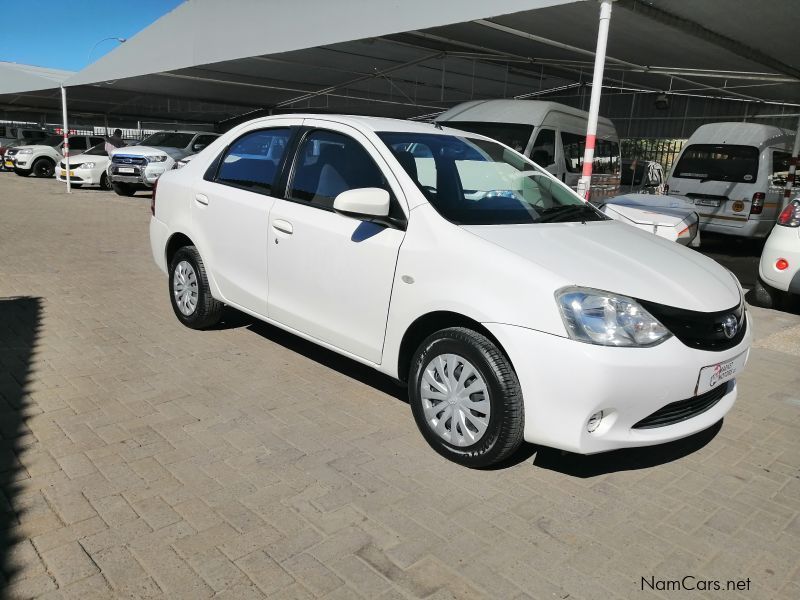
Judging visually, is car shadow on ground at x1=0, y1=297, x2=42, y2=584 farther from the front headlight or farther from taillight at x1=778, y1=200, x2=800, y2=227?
taillight at x1=778, y1=200, x2=800, y2=227

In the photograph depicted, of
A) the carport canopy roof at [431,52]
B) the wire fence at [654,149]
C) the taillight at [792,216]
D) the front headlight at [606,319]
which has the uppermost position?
the carport canopy roof at [431,52]

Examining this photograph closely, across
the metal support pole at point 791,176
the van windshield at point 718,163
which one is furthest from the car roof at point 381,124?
the metal support pole at point 791,176

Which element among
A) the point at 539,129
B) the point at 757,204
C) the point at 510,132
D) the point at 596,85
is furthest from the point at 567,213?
the point at 757,204

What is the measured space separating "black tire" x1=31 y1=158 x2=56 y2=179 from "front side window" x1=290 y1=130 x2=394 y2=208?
74.8 ft

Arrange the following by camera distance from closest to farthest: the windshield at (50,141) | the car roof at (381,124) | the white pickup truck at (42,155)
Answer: the car roof at (381,124)
the white pickup truck at (42,155)
the windshield at (50,141)

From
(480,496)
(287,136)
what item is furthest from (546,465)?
(287,136)

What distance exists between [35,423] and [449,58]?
13.7 metres

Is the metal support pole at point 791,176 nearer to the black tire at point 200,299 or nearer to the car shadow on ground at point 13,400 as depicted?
the black tire at point 200,299

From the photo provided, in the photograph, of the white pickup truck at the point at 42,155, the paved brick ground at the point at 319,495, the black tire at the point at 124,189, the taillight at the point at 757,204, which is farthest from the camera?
the white pickup truck at the point at 42,155

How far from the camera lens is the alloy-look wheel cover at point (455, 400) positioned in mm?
3078

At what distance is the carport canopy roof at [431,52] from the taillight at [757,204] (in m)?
2.27

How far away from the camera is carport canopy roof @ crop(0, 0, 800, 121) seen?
8.37m

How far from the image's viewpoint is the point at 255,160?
4523 millimetres

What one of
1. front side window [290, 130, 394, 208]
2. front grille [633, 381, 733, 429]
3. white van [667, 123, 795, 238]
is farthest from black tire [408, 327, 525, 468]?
white van [667, 123, 795, 238]
